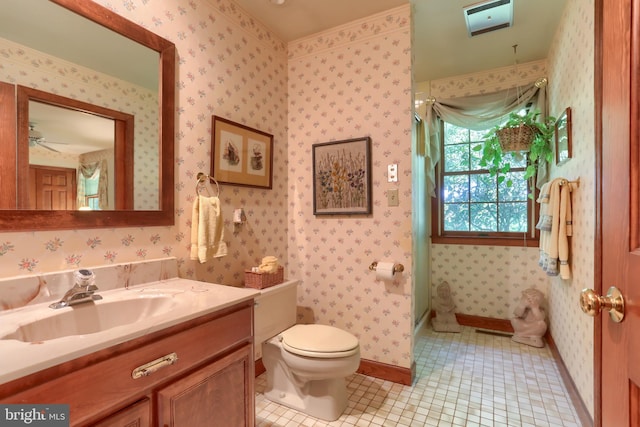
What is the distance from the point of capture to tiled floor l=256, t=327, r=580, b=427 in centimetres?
165

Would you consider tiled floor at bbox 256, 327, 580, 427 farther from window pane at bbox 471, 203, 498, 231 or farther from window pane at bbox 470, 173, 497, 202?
window pane at bbox 470, 173, 497, 202

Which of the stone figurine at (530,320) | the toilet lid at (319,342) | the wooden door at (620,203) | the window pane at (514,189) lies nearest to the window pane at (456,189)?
the window pane at (514,189)

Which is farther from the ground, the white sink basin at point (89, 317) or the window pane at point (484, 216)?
the window pane at point (484, 216)

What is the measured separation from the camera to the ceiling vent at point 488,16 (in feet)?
6.42

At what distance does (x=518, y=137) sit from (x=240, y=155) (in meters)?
2.10

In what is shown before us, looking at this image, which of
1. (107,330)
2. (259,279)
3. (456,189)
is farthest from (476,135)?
(107,330)

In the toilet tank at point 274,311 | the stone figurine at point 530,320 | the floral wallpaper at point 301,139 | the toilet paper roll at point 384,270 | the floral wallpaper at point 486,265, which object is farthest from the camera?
the floral wallpaper at point 486,265

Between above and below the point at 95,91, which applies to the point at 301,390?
below

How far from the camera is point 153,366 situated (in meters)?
0.85

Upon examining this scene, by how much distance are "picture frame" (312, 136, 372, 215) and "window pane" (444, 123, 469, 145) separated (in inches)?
60.1

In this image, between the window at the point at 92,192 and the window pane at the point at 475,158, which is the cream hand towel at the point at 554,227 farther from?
the window at the point at 92,192

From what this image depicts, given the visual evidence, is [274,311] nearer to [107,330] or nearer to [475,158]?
[107,330]

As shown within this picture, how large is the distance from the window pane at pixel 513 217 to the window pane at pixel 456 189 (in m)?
0.36

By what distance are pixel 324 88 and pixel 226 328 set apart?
6.16 ft
